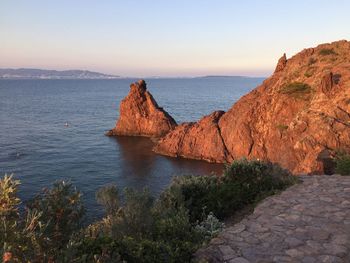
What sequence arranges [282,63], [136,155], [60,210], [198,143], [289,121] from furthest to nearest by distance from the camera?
[136,155] → [198,143] → [282,63] → [289,121] → [60,210]

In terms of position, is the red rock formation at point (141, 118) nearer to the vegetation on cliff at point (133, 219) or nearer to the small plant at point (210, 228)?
the vegetation on cliff at point (133, 219)

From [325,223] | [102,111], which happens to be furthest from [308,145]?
[102,111]

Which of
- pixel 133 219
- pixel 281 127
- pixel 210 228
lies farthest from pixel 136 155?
pixel 133 219

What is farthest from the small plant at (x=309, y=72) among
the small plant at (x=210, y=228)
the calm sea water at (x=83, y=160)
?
the small plant at (x=210, y=228)

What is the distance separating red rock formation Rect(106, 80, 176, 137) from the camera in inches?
3364

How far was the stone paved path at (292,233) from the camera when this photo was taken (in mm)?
8572

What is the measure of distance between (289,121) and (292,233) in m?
42.1

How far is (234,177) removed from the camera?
1498 centimetres

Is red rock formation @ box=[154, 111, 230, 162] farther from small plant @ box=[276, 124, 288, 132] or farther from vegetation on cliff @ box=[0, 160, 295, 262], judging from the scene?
vegetation on cliff @ box=[0, 160, 295, 262]

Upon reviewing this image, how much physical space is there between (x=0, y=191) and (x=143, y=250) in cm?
352

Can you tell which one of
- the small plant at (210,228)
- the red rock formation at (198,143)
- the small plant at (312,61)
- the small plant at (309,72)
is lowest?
the red rock formation at (198,143)

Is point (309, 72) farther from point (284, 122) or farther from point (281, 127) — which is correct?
point (281, 127)

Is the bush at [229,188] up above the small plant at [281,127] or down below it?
above

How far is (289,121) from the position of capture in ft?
164
